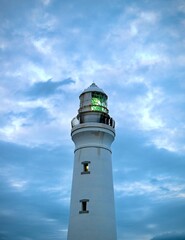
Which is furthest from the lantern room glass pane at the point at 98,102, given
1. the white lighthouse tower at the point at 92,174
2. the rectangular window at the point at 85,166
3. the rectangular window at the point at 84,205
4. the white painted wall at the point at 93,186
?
the rectangular window at the point at 84,205

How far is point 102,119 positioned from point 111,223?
243 inches

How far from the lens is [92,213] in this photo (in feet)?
57.7

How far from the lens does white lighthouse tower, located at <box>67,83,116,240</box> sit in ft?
57.5

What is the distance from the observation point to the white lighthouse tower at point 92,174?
17516 millimetres

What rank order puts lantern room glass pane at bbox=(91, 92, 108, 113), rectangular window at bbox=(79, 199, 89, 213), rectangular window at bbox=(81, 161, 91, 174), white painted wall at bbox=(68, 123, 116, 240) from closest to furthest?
white painted wall at bbox=(68, 123, 116, 240) < rectangular window at bbox=(79, 199, 89, 213) < rectangular window at bbox=(81, 161, 91, 174) < lantern room glass pane at bbox=(91, 92, 108, 113)

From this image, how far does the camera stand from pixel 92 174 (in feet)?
60.8

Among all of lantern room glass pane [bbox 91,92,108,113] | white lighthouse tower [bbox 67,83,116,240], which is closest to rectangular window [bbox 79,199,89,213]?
white lighthouse tower [bbox 67,83,116,240]

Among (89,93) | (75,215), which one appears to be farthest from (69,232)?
(89,93)

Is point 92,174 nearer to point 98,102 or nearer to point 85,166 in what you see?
point 85,166

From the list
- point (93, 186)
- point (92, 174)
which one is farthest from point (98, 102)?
point (93, 186)

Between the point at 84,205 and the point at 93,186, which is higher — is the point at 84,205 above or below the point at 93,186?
below

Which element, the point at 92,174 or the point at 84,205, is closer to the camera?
the point at 84,205

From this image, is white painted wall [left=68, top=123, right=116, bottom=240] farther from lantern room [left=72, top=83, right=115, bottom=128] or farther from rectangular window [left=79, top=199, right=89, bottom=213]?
lantern room [left=72, top=83, right=115, bottom=128]

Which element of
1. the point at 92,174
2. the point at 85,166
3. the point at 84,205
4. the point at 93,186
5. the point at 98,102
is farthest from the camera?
the point at 98,102
